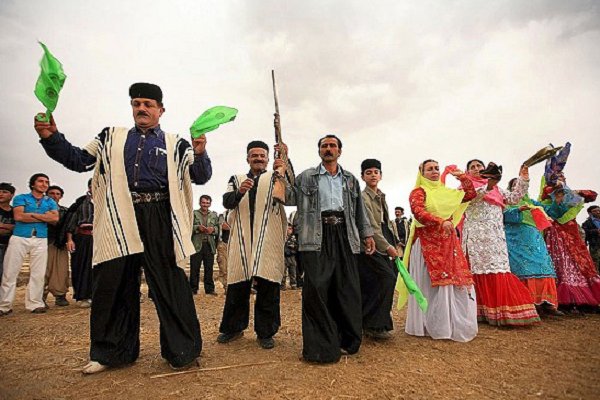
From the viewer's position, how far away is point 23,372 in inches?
119

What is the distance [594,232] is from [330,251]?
9854 millimetres

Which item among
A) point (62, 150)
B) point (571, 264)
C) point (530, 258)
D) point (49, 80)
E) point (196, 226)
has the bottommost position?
point (571, 264)

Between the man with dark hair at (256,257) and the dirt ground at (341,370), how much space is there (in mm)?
248

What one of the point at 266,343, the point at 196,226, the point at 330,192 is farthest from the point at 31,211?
the point at 330,192

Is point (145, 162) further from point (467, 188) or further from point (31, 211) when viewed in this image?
point (31, 211)

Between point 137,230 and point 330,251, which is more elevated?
point 137,230

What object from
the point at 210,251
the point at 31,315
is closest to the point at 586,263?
the point at 210,251

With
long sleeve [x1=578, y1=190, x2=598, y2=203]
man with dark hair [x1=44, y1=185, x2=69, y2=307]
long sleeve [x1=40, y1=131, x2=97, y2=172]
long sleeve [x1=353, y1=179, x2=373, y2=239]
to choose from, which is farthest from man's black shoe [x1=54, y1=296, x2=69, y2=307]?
long sleeve [x1=578, y1=190, x2=598, y2=203]

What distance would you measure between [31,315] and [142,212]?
4.75 meters

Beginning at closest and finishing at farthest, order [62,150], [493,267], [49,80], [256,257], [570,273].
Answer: [49,80]
[62,150]
[256,257]
[493,267]
[570,273]

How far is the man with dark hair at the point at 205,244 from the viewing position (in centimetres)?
873

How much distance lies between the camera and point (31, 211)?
6441 mm

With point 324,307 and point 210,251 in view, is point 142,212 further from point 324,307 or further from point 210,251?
point 210,251

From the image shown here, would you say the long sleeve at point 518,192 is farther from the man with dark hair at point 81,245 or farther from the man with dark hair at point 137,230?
the man with dark hair at point 81,245
